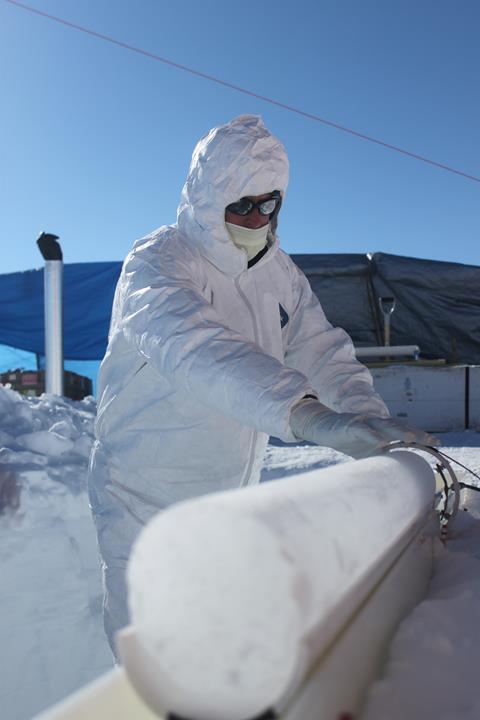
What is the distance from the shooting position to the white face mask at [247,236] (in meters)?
1.64

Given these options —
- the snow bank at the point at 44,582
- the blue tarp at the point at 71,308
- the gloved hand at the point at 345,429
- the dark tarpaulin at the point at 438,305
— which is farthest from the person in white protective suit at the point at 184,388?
the dark tarpaulin at the point at 438,305

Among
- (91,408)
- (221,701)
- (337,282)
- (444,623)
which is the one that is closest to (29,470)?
(91,408)

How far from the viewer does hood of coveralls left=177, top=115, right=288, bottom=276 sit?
5.13 feet

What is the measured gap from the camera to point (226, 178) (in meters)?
1.57

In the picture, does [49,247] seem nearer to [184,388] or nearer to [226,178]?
[226,178]

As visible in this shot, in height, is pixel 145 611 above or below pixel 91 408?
above

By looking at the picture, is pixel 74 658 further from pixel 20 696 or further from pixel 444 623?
pixel 444 623

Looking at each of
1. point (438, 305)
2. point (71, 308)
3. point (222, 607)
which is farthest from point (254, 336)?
point (438, 305)

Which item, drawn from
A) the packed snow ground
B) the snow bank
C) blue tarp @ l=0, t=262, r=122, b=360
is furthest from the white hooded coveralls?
blue tarp @ l=0, t=262, r=122, b=360

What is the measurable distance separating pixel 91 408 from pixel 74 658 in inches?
63.9

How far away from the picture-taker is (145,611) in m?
0.42

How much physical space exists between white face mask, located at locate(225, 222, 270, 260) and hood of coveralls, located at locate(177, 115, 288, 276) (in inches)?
1.4

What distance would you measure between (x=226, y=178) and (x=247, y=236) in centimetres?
16

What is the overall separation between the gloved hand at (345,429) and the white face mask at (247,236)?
25.1 inches
